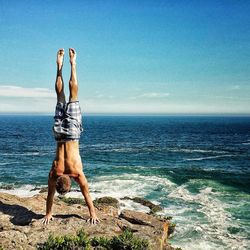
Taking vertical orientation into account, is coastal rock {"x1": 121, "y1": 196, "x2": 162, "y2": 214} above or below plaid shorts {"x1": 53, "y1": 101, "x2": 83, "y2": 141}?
below

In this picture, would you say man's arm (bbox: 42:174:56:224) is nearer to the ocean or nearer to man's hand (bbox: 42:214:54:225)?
man's hand (bbox: 42:214:54:225)

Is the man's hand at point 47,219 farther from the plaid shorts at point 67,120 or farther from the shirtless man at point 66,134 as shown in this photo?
the plaid shorts at point 67,120

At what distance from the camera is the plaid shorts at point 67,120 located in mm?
8891

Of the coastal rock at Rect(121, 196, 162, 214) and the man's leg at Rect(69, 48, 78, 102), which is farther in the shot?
the coastal rock at Rect(121, 196, 162, 214)

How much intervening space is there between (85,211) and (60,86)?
452 centimetres

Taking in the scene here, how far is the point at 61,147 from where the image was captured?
9320 millimetres

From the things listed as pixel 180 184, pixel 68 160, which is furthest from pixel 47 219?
pixel 180 184

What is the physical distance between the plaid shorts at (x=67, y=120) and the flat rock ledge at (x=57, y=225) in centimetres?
254

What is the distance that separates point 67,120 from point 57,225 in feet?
9.97

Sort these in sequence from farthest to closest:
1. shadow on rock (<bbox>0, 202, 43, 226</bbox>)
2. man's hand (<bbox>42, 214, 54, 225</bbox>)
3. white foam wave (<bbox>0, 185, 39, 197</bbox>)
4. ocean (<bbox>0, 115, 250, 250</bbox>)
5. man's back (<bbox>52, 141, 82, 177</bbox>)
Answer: white foam wave (<bbox>0, 185, 39, 197</bbox>) → ocean (<bbox>0, 115, 250, 250</bbox>) → shadow on rock (<bbox>0, 202, 43, 226</bbox>) → man's hand (<bbox>42, 214, 54, 225</bbox>) → man's back (<bbox>52, 141, 82, 177</bbox>)

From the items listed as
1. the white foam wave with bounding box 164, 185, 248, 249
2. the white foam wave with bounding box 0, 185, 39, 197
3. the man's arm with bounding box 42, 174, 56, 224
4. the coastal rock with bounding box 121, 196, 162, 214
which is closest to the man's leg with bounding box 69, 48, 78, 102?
the man's arm with bounding box 42, 174, 56, 224

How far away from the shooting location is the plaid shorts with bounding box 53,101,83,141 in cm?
889

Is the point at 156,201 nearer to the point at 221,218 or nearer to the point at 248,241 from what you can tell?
the point at 221,218

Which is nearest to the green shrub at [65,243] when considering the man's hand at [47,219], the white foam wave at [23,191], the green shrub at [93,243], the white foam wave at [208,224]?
the green shrub at [93,243]
